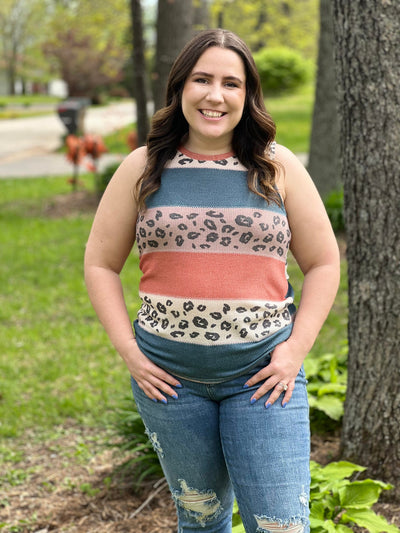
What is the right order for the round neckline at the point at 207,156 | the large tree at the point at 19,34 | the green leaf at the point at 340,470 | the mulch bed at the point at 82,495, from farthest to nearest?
the large tree at the point at 19,34 < the mulch bed at the point at 82,495 < the green leaf at the point at 340,470 < the round neckline at the point at 207,156

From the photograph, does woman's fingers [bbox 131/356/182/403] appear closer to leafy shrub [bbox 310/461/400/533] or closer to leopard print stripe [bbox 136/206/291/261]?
leopard print stripe [bbox 136/206/291/261]

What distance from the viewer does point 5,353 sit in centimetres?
505

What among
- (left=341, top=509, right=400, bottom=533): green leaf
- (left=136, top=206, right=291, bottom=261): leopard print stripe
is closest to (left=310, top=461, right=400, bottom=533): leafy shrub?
(left=341, top=509, right=400, bottom=533): green leaf

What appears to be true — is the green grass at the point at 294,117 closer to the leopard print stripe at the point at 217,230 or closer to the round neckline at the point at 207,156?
the round neckline at the point at 207,156

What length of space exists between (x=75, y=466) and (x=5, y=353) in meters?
1.69

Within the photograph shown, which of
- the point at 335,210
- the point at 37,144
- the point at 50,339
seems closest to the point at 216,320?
the point at 50,339

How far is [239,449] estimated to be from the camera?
1854 mm

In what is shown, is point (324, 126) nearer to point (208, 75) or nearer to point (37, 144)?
point (208, 75)

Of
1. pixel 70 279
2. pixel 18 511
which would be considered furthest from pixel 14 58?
pixel 18 511

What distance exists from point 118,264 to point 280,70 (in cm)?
2557

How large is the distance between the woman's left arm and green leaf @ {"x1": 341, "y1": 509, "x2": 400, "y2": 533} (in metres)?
0.91

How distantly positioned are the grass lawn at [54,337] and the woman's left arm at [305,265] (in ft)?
6.89

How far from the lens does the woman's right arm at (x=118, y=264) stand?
195 cm

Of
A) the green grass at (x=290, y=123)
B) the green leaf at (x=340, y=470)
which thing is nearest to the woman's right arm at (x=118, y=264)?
the green leaf at (x=340, y=470)
